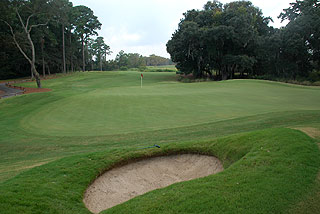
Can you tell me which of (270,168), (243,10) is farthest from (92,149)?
(243,10)

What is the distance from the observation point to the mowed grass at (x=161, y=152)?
3877 millimetres

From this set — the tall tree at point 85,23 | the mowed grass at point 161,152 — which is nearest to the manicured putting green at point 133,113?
the mowed grass at point 161,152

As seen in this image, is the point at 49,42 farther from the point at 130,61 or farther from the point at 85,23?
the point at 130,61

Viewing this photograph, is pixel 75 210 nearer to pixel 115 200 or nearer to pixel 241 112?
pixel 115 200

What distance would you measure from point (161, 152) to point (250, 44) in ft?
151

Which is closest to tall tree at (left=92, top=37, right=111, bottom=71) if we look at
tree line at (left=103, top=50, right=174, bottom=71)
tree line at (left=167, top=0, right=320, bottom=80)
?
tree line at (left=103, top=50, right=174, bottom=71)

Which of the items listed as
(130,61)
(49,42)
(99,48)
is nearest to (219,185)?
(49,42)

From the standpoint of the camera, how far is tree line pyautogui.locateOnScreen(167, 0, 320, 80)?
144 feet

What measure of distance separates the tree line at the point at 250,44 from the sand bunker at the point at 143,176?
4073 centimetres

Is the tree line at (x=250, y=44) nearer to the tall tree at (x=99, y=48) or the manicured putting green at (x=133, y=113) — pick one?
the manicured putting green at (x=133, y=113)

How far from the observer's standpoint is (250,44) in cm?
4769

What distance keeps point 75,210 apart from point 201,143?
14.1 ft

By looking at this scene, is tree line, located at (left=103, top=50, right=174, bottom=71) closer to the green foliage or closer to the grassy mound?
the green foliage

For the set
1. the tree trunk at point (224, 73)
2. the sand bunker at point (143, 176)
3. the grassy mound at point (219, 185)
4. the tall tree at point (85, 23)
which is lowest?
the sand bunker at point (143, 176)
